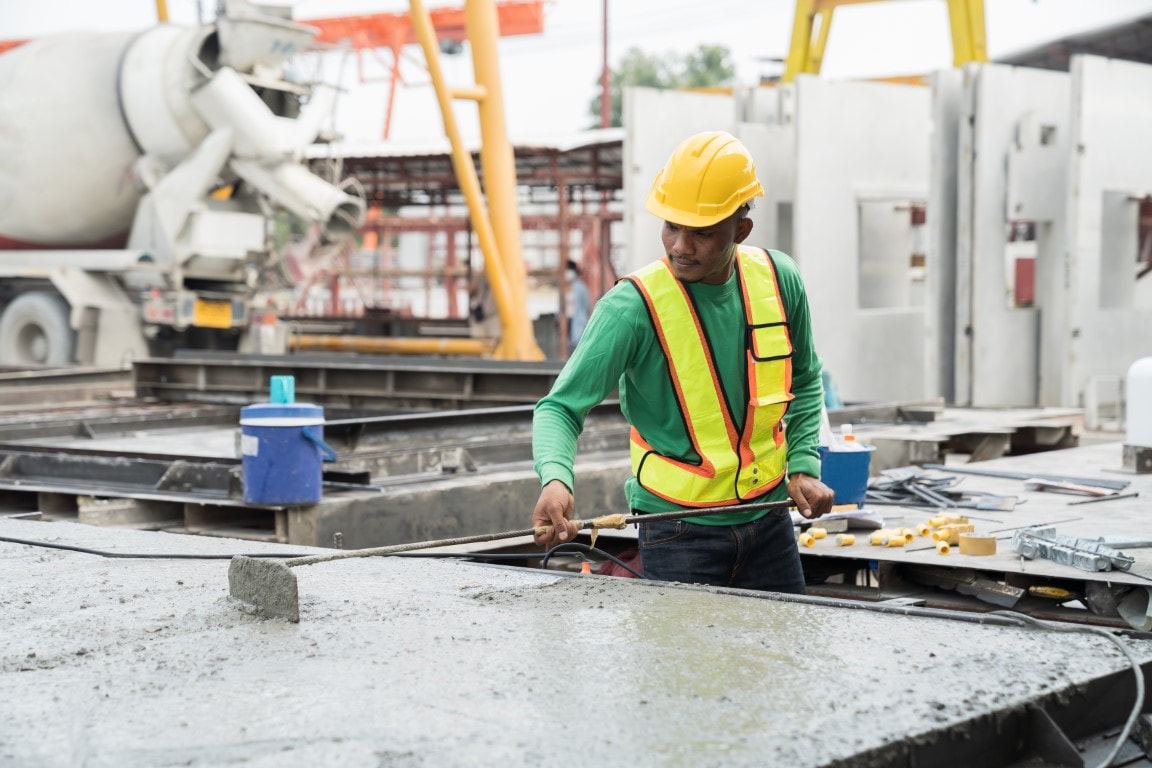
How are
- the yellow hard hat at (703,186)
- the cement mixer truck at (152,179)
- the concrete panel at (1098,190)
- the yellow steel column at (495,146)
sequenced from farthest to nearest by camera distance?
1. the cement mixer truck at (152,179)
2. the yellow steel column at (495,146)
3. the concrete panel at (1098,190)
4. the yellow hard hat at (703,186)

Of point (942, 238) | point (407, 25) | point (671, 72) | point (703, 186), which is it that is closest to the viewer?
point (703, 186)

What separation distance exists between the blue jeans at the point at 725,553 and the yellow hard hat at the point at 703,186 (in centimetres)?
82

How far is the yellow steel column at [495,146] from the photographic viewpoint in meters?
13.9

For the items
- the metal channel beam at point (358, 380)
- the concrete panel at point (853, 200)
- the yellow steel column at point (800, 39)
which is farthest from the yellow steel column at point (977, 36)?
the metal channel beam at point (358, 380)

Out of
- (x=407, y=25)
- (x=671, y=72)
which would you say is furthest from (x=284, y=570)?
(x=671, y=72)

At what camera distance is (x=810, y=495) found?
11.5ft

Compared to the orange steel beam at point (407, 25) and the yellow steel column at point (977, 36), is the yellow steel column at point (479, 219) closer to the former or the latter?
the yellow steel column at point (977, 36)

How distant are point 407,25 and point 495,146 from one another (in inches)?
894

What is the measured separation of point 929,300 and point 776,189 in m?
2.14

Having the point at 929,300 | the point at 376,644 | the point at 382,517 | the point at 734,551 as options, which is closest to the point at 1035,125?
the point at 929,300

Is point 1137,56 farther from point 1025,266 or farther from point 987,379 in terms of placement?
point 987,379

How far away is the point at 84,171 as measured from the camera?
15.3 metres

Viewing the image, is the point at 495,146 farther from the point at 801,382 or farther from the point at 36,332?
the point at 801,382

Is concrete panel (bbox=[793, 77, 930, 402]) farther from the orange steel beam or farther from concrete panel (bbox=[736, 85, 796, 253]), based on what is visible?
the orange steel beam
